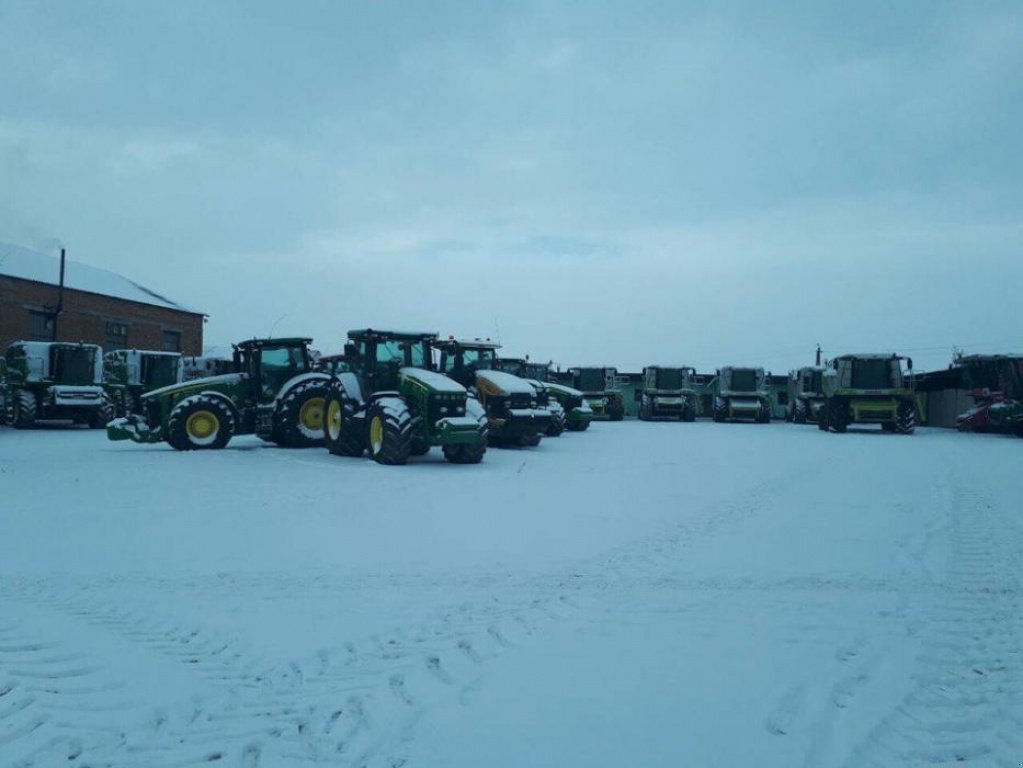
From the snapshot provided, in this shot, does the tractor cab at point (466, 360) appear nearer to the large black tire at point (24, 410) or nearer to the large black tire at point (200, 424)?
the large black tire at point (200, 424)

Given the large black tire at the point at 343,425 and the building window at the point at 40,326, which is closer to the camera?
the large black tire at the point at 343,425

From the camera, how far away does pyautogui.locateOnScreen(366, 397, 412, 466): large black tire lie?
1320 centimetres

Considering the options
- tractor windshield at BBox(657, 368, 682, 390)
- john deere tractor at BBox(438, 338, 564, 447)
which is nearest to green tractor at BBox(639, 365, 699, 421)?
tractor windshield at BBox(657, 368, 682, 390)

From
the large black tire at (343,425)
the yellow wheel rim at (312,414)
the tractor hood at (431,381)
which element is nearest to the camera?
the tractor hood at (431,381)

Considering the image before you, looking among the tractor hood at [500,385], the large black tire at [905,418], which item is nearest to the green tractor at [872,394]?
the large black tire at [905,418]

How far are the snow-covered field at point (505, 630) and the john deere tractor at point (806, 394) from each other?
73.5 ft

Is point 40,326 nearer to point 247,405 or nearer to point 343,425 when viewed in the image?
point 247,405

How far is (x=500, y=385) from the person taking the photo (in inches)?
667

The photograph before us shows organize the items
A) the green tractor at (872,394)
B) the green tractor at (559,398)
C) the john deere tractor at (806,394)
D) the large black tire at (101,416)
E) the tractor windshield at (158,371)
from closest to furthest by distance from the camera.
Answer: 1. the green tractor at (559,398)
2. the large black tire at (101,416)
3. the green tractor at (872,394)
4. the tractor windshield at (158,371)
5. the john deere tractor at (806,394)

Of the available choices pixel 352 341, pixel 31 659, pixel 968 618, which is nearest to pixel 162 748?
pixel 31 659

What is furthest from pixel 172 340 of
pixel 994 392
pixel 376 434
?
pixel 994 392

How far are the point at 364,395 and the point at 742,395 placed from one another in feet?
81.5

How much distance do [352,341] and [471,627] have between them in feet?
35.0

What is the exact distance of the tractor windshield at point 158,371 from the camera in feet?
91.3
